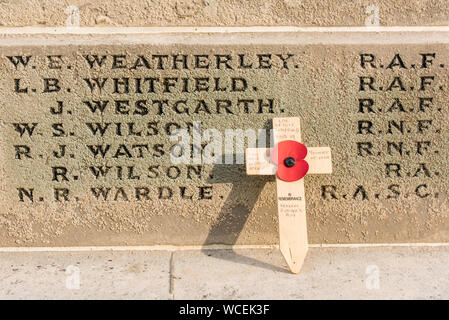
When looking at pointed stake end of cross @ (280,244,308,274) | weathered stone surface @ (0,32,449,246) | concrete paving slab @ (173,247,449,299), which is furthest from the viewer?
weathered stone surface @ (0,32,449,246)

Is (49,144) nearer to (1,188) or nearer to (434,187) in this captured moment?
(1,188)

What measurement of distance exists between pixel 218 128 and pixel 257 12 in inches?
33.7

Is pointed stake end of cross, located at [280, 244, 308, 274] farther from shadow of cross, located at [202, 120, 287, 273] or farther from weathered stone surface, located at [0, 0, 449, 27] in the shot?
weathered stone surface, located at [0, 0, 449, 27]

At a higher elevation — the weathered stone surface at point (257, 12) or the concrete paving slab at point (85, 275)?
the weathered stone surface at point (257, 12)

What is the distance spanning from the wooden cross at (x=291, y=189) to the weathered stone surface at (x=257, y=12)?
767mm

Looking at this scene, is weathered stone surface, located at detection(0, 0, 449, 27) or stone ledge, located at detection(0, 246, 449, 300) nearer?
stone ledge, located at detection(0, 246, 449, 300)

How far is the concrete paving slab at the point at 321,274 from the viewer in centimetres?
219

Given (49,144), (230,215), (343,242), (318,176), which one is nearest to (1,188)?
(49,144)

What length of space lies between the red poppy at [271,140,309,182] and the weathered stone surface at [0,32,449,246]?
0.27m

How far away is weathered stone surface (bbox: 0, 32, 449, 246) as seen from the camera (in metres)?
2.73

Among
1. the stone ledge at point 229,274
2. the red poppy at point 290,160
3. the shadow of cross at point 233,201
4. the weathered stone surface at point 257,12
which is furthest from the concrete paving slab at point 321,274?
the weathered stone surface at point 257,12

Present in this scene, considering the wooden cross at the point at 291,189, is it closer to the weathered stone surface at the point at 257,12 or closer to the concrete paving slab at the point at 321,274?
the concrete paving slab at the point at 321,274

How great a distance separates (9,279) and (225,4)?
223 cm

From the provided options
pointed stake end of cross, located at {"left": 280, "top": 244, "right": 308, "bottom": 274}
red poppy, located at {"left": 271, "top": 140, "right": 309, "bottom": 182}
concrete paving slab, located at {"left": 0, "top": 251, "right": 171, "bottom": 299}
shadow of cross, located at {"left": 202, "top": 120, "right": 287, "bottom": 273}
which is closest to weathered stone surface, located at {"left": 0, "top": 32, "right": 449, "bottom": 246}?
shadow of cross, located at {"left": 202, "top": 120, "right": 287, "bottom": 273}
